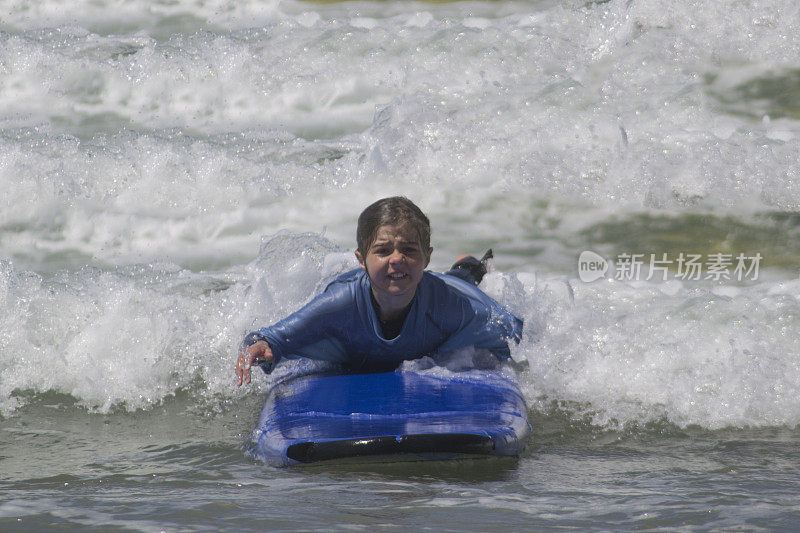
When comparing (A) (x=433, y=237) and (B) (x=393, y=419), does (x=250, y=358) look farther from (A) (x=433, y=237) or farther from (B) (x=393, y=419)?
(A) (x=433, y=237)

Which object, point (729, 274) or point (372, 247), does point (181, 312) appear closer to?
point (372, 247)

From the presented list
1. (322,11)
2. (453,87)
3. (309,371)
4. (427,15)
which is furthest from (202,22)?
(309,371)

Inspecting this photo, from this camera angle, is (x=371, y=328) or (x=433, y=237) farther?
(x=433, y=237)

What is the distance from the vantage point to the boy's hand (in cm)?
333

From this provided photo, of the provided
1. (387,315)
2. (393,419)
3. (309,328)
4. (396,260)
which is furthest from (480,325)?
(393,419)

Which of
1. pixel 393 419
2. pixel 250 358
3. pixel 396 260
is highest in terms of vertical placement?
pixel 396 260

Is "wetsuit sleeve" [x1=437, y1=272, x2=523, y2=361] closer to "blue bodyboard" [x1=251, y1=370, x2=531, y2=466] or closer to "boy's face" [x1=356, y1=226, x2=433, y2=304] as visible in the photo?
"blue bodyboard" [x1=251, y1=370, x2=531, y2=466]

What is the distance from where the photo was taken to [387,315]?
3.53 meters

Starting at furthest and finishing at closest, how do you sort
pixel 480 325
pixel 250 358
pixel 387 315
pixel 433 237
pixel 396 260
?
pixel 433 237, pixel 480 325, pixel 387 315, pixel 250 358, pixel 396 260

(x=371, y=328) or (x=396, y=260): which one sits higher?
(x=396, y=260)

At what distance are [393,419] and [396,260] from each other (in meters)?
0.61

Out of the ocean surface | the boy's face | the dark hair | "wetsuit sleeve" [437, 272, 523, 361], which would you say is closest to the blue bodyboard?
the ocean surface

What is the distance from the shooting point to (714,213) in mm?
5973

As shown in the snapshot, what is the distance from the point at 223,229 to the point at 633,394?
349 centimetres
